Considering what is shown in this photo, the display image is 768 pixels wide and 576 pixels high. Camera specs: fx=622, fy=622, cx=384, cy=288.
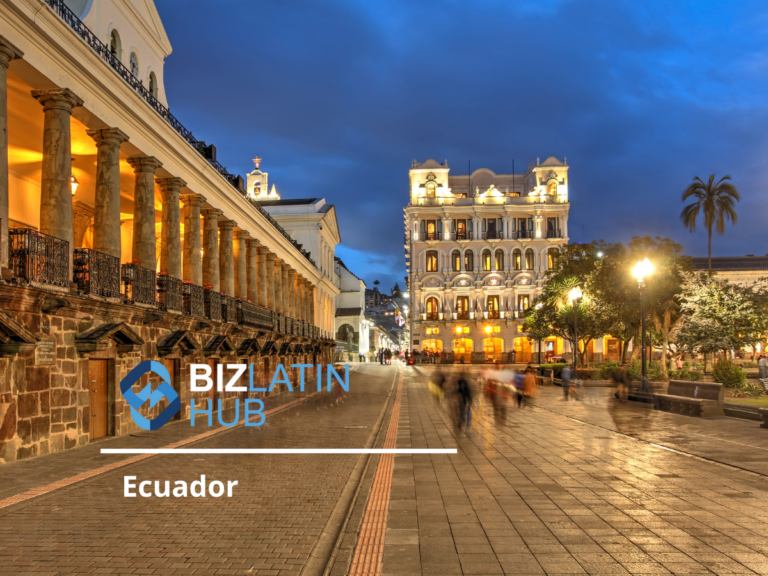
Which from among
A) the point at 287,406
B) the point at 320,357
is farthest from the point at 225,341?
the point at 320,357

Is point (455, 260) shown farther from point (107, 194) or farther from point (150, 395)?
point (107, 194)

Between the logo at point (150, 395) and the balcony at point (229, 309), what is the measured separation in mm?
5232

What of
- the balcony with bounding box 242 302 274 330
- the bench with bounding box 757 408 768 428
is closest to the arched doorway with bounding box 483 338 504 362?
the balcony with bounding box 242 302 274 330

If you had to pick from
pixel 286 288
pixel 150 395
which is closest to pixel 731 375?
pixel 150 395

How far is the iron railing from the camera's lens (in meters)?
26.3

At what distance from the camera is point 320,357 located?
5094 cm

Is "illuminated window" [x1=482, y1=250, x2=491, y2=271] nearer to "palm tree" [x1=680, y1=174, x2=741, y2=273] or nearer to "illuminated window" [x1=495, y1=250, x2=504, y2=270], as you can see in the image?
"illuminated window" [x1=495, y1=250, x2=504, y2=270]

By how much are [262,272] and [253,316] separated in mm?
6653

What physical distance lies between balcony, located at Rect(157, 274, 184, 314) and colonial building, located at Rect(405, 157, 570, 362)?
5930 cm

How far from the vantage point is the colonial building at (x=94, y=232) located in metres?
11.7

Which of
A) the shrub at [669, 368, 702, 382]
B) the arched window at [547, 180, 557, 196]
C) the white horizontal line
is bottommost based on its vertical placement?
the white horizontal line

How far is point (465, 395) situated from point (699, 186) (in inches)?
1692

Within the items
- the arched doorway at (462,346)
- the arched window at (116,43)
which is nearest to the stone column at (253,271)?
the arched window at (116,43)

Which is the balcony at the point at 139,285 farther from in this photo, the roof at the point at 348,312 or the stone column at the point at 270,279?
the roof at the point at 348,312
